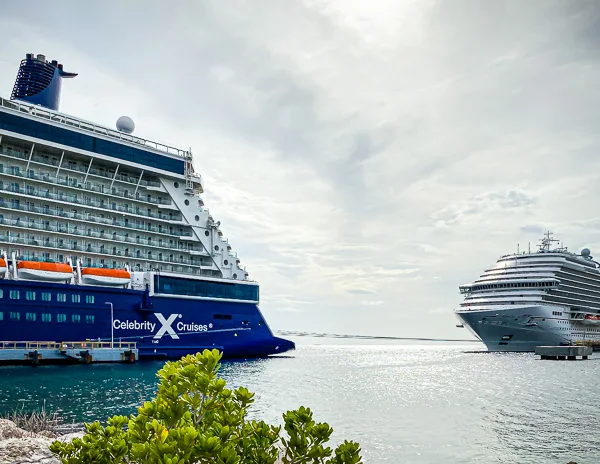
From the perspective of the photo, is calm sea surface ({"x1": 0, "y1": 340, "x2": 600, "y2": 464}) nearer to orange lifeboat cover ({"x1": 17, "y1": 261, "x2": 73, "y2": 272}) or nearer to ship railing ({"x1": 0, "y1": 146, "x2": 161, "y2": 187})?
orange lifeboat cover ({"x1": 17, "y1": 261, "x2": 73, "y2": 272})

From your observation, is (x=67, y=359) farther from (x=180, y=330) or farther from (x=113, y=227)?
(x=113, y=227)

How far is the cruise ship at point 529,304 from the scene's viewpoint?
7944cm

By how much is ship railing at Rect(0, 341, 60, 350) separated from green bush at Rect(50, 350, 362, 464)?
38462 mm

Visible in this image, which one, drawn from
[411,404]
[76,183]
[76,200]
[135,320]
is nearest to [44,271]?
[135,320]

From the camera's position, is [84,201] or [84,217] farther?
[84,201]

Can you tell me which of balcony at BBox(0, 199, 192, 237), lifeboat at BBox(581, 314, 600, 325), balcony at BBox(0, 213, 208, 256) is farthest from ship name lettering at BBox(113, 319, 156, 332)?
lifeboat at BBox(581, 314, 600, 325)

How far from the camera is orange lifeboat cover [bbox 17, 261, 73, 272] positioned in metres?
41.5

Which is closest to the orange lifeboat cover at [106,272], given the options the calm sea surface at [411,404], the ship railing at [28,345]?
the ship railing at [28,345]

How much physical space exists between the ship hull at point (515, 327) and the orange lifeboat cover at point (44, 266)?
57.4 m

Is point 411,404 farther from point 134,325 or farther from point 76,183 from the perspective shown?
point 76,183

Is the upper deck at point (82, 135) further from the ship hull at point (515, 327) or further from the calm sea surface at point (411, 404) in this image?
the ship hull at point (515, 327)

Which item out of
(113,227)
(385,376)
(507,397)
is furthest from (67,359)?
(507,397)

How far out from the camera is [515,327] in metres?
79.9

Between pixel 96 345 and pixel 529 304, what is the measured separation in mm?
60280
